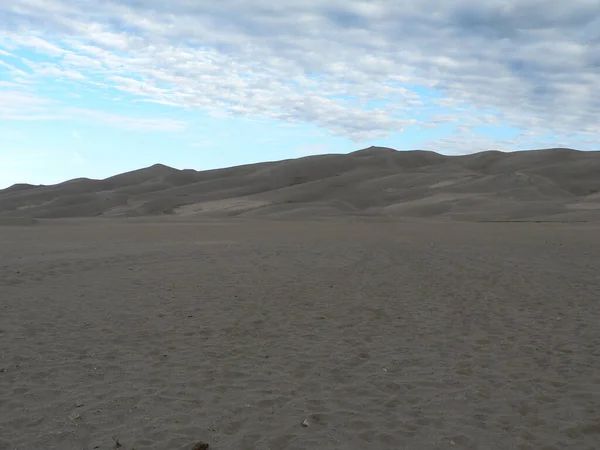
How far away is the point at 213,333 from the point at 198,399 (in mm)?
2493

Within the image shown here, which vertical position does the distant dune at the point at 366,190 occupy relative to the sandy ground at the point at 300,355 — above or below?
above

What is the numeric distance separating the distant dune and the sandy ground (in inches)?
921

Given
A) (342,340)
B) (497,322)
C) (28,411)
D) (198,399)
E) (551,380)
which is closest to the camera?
(28,411)

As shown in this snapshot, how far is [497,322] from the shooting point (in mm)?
8695

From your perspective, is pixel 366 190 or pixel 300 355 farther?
pixel 366 190

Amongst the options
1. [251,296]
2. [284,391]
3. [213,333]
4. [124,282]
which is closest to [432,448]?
[284,391]

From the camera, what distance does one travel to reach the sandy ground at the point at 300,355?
16.1ft

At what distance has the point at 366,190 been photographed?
2249 inches

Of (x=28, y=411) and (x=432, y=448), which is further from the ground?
(x=28, y=411)

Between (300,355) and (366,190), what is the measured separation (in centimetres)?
5079

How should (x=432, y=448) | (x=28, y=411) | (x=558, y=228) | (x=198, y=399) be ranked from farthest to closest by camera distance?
1. (x=558, y=228)
2. (x=198, y=399)
3. (x=28, y=411)
4. (x=432, y=448)

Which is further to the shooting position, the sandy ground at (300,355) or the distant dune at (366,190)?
the distant dune at (366,190)

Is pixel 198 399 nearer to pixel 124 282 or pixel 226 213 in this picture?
pixel 124 282

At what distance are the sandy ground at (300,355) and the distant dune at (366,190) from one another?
23.4m
